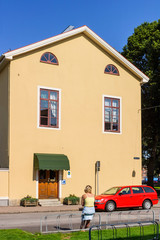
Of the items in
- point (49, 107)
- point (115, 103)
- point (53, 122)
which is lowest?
point (53, 122)

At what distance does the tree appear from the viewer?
113 ft

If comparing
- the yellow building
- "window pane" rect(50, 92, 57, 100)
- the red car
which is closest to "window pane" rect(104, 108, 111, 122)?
the yellow building

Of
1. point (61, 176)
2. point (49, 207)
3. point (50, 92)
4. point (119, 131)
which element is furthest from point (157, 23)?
point (49, 207)

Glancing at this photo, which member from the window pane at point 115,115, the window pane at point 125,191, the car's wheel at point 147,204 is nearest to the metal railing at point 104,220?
the window pane at point 125,191

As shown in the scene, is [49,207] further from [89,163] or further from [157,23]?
[157,23]

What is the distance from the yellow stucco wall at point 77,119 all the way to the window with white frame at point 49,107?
37cm

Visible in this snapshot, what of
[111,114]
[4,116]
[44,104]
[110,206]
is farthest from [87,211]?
[111,114]

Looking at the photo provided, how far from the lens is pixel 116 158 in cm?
2773

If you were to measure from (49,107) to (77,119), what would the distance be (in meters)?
2.20

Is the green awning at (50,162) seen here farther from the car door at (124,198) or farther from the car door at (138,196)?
the car door at (138,196)

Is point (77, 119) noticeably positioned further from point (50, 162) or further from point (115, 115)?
point (50, 162)

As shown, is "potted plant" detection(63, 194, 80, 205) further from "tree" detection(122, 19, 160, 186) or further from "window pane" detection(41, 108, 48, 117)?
"tree" detection(122, 19, 160, 186)

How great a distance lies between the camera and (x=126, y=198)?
2192 cm

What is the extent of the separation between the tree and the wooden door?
12230mm
